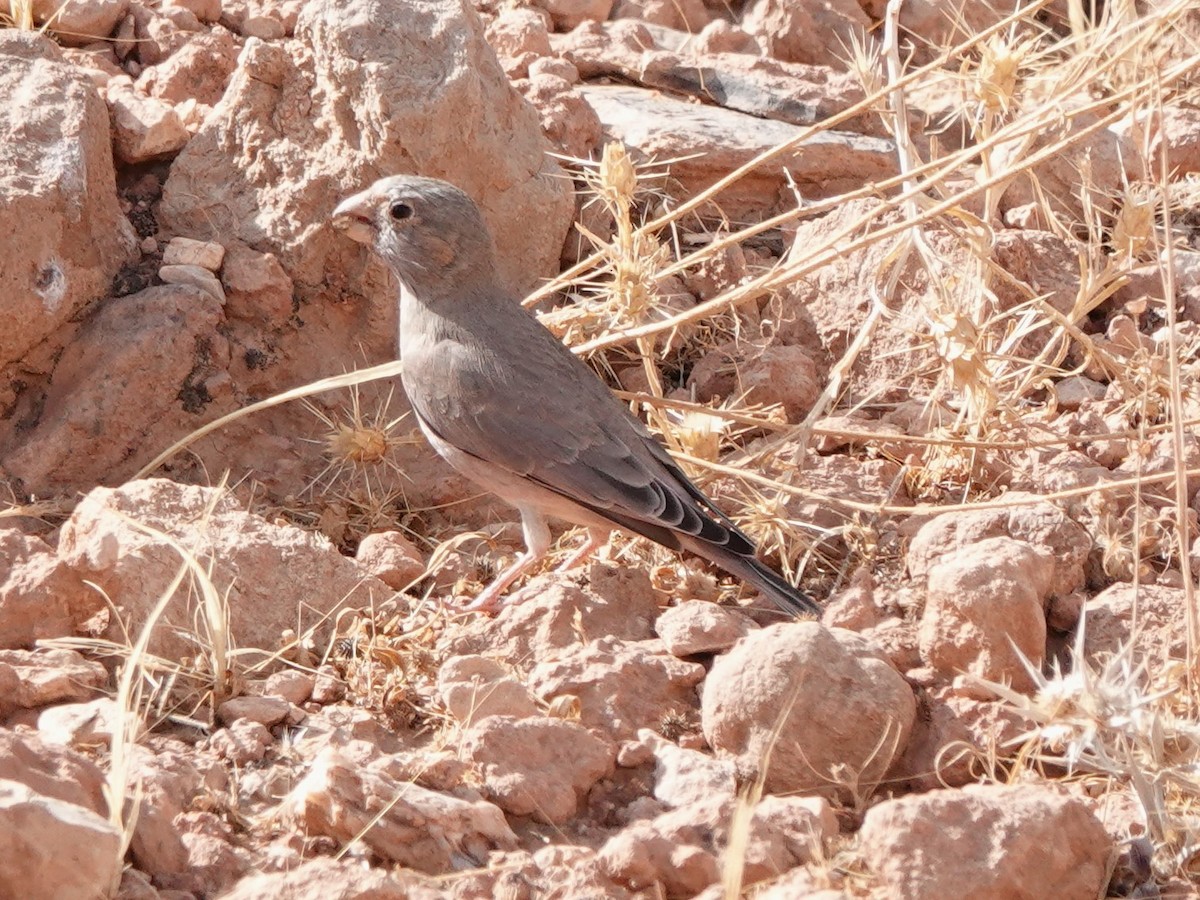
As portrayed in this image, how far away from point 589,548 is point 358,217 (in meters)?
1.50

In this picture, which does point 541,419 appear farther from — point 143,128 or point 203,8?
point 203,8

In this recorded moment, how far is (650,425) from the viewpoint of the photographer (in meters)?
6.07

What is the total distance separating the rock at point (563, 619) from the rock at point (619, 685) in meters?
0.21

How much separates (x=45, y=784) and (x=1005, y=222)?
16.5 ft

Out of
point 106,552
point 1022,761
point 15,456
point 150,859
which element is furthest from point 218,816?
point 15,456

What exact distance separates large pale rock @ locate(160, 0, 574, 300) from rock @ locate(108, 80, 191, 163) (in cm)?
9

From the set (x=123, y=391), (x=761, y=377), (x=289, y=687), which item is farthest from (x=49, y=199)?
(x=761, y=377)

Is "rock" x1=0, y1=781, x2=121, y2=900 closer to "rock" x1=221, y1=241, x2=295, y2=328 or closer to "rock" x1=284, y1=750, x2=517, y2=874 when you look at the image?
"rock" x1=284, y1=750, x2=517, y2=874

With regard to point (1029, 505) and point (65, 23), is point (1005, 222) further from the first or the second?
point (65, 23)

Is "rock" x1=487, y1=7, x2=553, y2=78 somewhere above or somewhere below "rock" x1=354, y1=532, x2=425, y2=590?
above

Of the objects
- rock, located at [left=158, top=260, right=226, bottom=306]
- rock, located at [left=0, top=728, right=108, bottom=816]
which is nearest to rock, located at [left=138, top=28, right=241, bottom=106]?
rock, located at [left=158, top=260, right=226, bottom=306]

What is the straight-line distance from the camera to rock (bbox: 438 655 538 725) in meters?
4.23

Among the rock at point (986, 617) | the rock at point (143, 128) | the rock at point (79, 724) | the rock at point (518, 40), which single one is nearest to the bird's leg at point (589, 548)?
the rock at point (986, 617)

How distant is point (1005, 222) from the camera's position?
6.92 metres
